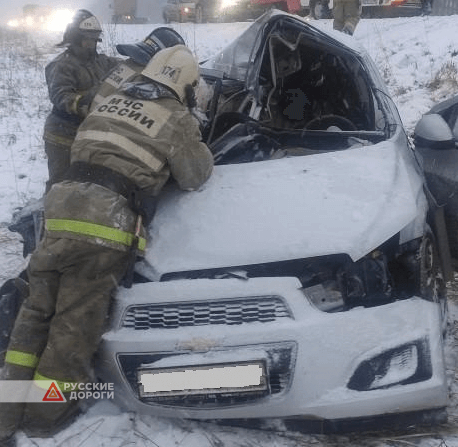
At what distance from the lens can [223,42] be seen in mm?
14352

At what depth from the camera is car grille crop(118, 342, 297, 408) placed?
2430 mm

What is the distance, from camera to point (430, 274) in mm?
2875

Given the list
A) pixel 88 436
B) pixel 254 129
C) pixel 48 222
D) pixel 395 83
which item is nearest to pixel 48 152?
pixel 254 129

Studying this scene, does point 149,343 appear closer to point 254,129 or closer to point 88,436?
point 88,436

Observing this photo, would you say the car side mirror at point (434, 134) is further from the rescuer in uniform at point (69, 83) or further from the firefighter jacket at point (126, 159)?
the rescuer in uniform at point (69, 83)

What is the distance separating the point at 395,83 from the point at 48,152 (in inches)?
237

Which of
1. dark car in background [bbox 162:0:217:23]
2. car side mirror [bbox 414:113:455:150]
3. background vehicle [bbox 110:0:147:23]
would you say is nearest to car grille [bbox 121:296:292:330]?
car side mirror [bbox 414:113:455:150]

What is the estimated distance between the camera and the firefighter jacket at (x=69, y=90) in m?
4.51

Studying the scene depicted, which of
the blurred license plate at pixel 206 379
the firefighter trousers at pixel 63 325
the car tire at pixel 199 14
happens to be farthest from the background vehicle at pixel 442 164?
the car tire at pixel 199 14

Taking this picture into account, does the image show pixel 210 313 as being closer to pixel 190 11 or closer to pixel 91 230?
pixel 91 230

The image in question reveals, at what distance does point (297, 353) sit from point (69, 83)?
3137mm

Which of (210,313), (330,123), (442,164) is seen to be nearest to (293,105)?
(330,123)

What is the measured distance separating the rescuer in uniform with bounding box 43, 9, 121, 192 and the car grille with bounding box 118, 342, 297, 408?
2420 mm

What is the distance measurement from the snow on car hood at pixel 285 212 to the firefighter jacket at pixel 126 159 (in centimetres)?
13
